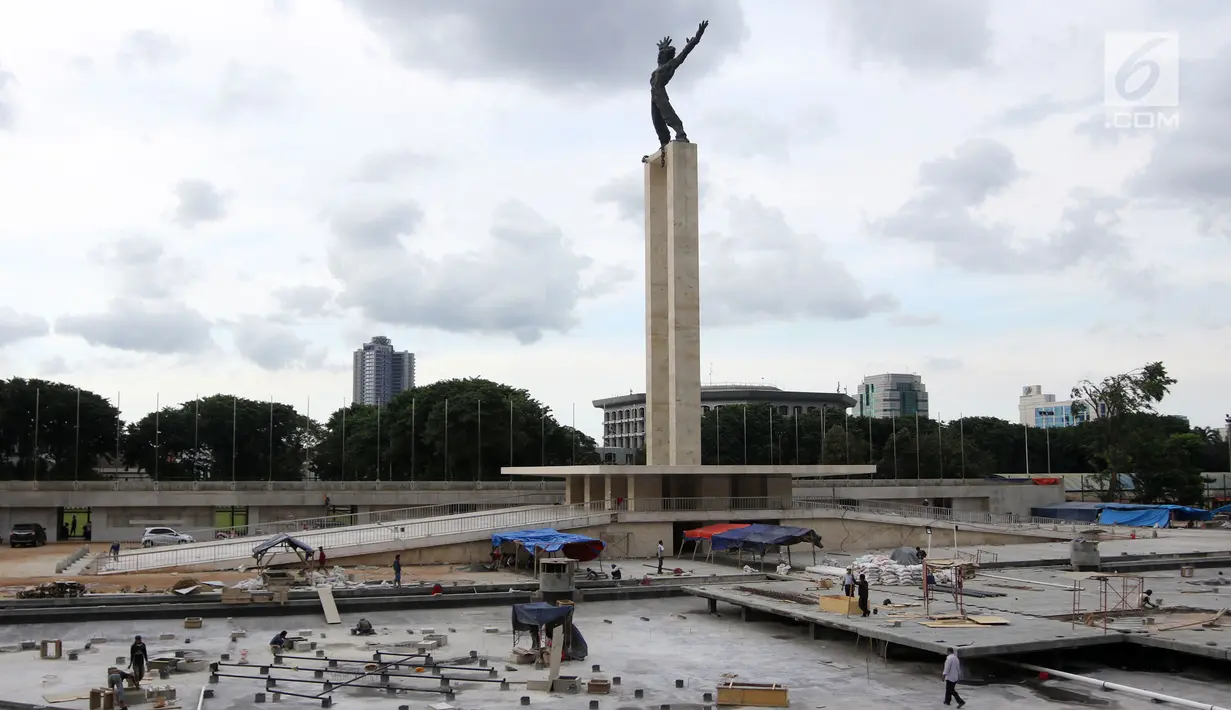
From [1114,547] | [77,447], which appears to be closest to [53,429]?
[77,447]

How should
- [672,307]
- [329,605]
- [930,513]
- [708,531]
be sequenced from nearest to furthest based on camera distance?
[329,605] < [708,531] < [672,307] < [930,513]

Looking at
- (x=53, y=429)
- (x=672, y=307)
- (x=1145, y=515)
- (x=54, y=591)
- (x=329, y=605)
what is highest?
(x=672, y=307)

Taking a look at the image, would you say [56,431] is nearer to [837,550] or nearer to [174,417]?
[174,417]

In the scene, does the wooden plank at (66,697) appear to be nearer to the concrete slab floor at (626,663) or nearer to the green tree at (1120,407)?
the concrete slab floor at (626,663)

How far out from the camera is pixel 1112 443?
261ft

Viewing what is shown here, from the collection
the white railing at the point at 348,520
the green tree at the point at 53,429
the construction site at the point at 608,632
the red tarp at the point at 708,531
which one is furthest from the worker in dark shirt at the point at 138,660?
the green tree at the point at 53,429

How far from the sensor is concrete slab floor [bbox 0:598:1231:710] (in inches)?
824

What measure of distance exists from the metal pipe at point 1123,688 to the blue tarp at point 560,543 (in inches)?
723

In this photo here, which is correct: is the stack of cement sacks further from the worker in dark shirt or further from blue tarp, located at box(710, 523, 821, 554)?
the worker in dark shirt

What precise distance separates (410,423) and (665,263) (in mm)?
32970

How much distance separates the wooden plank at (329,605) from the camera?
30831mm

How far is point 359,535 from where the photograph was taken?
4597 centimetres

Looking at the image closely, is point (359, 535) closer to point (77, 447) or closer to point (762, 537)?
point (762, 537)

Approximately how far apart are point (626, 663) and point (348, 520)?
3682 cm
